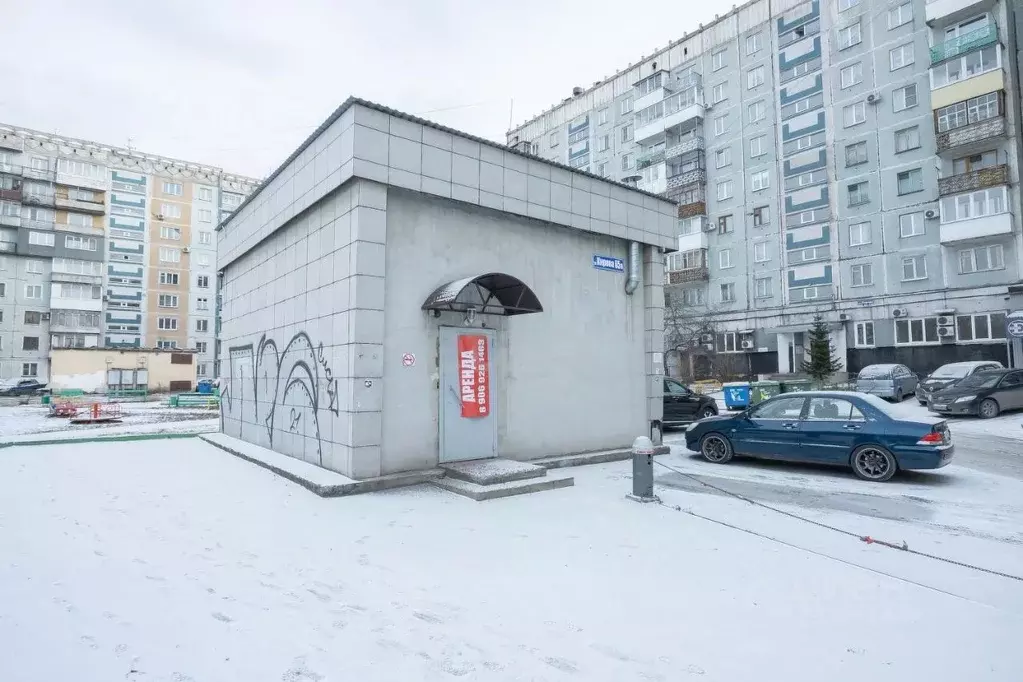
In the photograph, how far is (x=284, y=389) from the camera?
11.1 m

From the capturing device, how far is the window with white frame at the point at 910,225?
99.5 ft

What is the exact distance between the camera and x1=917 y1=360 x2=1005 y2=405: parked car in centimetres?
2002

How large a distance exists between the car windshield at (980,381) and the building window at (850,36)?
23899 mm

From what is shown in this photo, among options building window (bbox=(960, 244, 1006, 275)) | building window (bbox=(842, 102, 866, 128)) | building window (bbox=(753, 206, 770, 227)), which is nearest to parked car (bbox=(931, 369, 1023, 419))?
building window (bbox=(960, 244, 1006, 275))

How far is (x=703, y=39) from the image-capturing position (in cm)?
4078

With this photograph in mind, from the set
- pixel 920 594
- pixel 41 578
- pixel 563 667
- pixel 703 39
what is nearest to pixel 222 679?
pixel 563 667

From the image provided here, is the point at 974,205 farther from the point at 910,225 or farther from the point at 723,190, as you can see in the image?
the point at 723,190

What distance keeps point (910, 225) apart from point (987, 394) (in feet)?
54.4

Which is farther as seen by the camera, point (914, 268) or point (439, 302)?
point (914, 268)

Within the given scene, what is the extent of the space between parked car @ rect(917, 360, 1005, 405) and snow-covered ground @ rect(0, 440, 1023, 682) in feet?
55.6

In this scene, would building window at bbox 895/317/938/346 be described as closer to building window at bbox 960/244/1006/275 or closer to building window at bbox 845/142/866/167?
building window at bbox 960/244/1006/275

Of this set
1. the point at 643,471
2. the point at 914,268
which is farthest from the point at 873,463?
the point at 914,268

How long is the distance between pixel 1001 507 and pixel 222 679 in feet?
31.2

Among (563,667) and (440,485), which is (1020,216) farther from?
(563,667)
